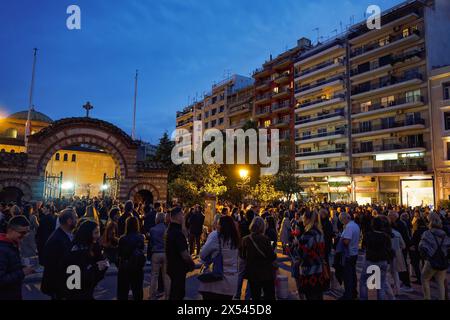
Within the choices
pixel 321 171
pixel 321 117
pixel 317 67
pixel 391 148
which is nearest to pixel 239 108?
pixel 317 67

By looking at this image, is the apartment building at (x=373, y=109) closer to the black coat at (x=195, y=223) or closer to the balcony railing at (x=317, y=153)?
the balcony railing at (x=317, y=153)

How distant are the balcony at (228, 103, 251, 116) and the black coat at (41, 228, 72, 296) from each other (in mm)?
53303

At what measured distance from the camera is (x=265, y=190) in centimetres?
2708

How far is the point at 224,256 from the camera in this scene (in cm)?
501

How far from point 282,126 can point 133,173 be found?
31336 mm

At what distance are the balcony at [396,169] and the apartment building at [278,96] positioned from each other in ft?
40.2

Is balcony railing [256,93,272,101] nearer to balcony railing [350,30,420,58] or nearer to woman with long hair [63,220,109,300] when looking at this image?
balcony railing [350,30,420,58]

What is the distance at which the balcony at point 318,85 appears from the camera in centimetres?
4188

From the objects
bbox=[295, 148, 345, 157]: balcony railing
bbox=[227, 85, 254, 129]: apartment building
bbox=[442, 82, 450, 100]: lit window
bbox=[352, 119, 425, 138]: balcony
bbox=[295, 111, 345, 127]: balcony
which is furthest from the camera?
bbox=[227, 85, 254, 129]: apartment building

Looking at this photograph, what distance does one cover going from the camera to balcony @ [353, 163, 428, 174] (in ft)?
106

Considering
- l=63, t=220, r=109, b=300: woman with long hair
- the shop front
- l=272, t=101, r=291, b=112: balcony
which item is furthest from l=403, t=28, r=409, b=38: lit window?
l=63, t=220, r=109, b=300: woman with long hair

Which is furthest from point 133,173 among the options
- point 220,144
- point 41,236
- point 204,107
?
point 204,107

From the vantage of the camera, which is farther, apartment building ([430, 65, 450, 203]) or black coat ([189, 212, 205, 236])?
apartment building ([430, 65, 450, 203])
